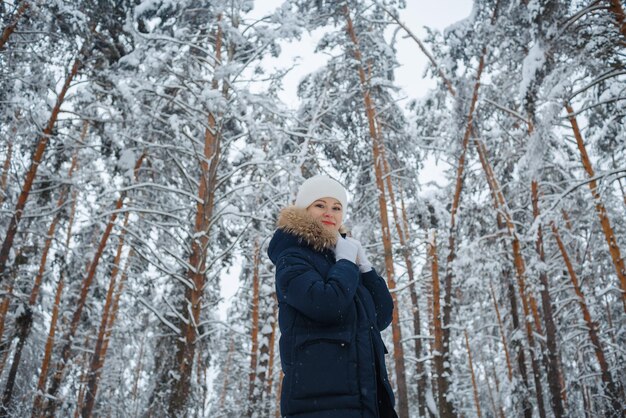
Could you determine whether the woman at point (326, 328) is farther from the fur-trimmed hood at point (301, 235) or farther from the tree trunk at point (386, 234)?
the tree trunk at point (386, 234)

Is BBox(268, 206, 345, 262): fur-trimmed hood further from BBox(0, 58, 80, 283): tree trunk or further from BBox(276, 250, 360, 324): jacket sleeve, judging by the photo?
BBox(0, 58, 80, 283): tree trunk

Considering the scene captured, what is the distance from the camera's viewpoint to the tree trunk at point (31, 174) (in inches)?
346

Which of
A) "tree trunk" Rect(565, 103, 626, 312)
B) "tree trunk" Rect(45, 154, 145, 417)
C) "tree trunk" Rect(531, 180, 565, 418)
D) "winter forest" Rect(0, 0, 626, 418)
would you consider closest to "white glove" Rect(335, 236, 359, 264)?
"winter forest" Rect(0, 0, 626, 418)

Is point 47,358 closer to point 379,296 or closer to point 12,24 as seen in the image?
point 12,24

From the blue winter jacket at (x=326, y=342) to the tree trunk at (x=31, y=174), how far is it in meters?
8.53

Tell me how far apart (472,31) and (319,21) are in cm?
484

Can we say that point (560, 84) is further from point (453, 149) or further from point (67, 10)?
point (67, 10)

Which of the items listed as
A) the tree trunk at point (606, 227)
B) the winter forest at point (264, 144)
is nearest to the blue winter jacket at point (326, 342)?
the winter forest at point (264, 144)

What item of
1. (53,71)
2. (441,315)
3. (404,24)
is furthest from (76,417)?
(404,24)

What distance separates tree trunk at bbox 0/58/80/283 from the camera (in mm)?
8789

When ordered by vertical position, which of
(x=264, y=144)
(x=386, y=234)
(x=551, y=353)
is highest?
(x=264, y=144)

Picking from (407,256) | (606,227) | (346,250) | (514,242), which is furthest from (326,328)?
(514,242)

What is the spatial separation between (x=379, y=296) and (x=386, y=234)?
906cm

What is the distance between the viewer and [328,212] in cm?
255
